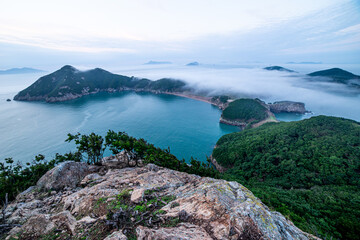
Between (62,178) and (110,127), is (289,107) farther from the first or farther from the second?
(62,178)

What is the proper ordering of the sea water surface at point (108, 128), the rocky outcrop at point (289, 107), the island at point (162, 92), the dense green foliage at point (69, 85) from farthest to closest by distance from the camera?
1. the dense green foliage at point (69, 85)
2. the rocky outcrop at point (289, 107)
3. the island at point (162, 92)
4. the sea water surface at point (108, 128)

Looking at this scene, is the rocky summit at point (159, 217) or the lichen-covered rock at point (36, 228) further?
the lichen-covered rock at point (36, 228)

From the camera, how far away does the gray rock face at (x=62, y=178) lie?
640 inches

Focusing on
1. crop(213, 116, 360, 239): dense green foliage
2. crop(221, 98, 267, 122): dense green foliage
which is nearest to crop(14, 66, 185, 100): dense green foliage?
crop(221, 98, 267, 122): dense green foliage

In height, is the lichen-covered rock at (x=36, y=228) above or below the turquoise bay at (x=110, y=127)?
above

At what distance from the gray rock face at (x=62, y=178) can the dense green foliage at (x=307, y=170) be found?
23393 mm

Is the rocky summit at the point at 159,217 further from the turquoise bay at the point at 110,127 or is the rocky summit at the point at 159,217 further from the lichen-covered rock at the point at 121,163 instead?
the turquoise bay at the point at 110,127

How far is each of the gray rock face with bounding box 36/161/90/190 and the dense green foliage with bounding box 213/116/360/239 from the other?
23.4 metres

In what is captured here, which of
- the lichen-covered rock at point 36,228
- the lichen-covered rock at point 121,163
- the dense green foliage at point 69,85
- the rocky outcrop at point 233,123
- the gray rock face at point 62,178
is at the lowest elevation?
the rocky outcrop at point 233,123

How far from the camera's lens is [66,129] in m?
73.0

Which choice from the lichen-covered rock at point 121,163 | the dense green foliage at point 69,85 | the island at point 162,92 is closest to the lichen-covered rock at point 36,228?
the lichen-covered rock at point 121,163

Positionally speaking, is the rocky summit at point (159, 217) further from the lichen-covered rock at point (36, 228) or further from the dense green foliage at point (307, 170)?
the dense green foliage at point (307, 170)

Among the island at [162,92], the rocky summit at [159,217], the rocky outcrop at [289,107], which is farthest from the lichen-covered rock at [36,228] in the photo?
the rocky outcrop at [289,107]

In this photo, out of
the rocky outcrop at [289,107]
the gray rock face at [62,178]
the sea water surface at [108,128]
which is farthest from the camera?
the rocky outcrop at [289,107]
